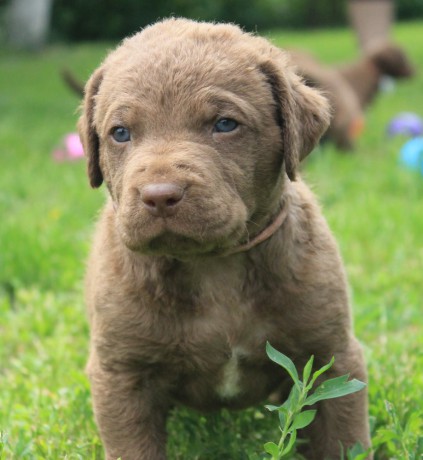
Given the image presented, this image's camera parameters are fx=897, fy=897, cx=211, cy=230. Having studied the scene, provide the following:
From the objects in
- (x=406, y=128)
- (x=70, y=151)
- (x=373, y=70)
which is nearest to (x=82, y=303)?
(x=70, y=151)

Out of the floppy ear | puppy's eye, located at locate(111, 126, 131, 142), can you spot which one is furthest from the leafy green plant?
puppy's eye, located at locate(111, 126, 131, 142)

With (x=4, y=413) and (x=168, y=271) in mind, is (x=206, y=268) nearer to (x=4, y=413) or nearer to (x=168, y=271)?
(x=168, y=271)

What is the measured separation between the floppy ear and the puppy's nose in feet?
1.72

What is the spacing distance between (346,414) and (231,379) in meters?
0.41

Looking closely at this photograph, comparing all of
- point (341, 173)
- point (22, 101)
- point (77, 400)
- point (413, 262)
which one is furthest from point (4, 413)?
point (22, 101)

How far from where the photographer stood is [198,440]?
11.0 ft

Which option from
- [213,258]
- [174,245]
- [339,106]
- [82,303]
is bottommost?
[339,106]

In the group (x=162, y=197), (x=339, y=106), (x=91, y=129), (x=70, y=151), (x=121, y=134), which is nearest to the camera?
(x=162, y=197)

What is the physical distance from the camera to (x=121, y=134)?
2.85 m

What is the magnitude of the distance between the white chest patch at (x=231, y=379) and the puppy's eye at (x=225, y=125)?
2.37 feet

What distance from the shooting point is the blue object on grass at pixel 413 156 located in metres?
7.13

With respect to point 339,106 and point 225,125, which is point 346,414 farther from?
point 339,106

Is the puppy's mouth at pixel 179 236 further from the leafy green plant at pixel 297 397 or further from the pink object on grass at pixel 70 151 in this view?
the pink object on grass at pixel 70 151

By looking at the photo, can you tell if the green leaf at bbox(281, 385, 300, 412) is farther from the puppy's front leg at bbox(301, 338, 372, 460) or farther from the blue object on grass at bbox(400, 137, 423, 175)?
the blue object on grass at bbox(400, 137, 423, 175)
